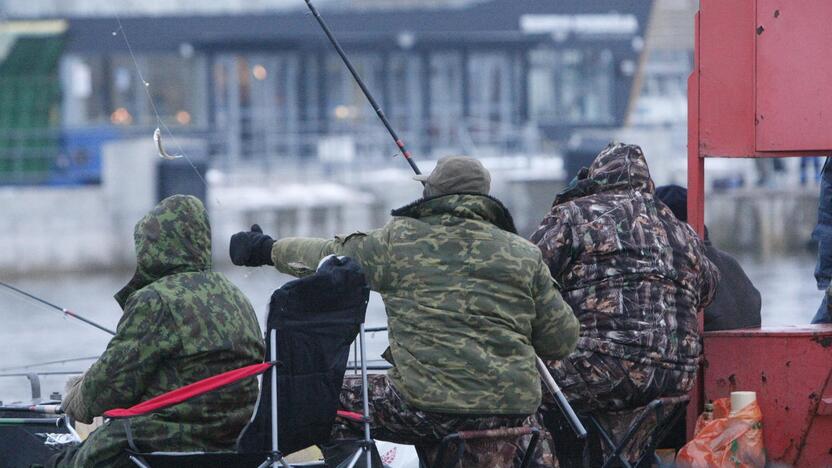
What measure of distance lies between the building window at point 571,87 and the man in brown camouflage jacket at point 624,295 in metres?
30.8

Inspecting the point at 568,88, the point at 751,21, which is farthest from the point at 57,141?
the point at 751,21

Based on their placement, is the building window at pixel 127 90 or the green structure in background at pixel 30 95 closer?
the green structure in background at pixel 30 95

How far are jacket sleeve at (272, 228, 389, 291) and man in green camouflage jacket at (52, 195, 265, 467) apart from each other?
1.18 ft

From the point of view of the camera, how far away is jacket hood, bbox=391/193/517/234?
14.3ft

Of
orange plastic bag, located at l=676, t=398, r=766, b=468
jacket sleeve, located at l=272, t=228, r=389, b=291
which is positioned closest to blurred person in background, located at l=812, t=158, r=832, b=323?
orange plastic bag, located at l=676, t=398, r=766, b=468

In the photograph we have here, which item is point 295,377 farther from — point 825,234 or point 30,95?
point 30,95

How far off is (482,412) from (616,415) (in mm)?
785

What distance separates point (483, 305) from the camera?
14.1 ft

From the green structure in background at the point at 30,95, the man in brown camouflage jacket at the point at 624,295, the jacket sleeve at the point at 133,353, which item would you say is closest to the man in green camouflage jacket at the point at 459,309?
the man in brown camouflage jacket at the point at 624,295

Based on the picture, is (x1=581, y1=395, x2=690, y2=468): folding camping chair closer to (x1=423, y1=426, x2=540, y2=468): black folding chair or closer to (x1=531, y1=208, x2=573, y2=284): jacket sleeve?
(x1=423, y1=426, x2=540, y2=468): black folding chair

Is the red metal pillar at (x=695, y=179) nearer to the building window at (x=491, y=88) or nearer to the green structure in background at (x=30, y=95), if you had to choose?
the green structure in background at (x=30, y=95)

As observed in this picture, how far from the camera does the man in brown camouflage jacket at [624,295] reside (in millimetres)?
4746

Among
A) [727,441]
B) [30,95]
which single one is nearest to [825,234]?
[727,441]

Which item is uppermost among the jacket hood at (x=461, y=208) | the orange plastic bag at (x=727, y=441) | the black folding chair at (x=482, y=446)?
the jacket hood at (x=461, y=208)
